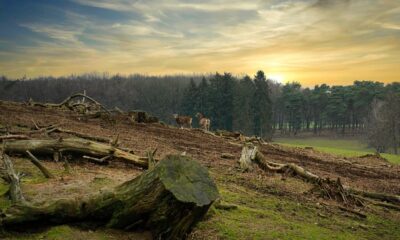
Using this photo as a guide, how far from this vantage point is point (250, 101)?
80.2 metres

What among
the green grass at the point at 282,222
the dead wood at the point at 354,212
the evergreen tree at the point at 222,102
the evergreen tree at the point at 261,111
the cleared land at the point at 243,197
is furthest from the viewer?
the evergreen tree at the point at 261,111

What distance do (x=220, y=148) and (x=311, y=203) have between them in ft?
31.5

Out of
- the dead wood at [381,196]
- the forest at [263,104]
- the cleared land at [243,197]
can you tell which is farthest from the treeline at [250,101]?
the dead wood at [381,196]

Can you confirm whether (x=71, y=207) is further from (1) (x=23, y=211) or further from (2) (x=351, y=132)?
(2) (x=351, y=132)

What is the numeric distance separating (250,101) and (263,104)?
9.61 feet

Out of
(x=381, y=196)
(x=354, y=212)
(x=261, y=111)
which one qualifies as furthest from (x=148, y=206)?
(x=261, y=111)

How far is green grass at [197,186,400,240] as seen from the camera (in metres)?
7.93

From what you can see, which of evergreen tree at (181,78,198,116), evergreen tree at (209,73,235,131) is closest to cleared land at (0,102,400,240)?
evergreen tree at (209,73,235,131)

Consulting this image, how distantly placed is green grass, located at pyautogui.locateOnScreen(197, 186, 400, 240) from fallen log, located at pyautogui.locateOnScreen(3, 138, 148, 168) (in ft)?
11.3

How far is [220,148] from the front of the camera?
68.0 feet

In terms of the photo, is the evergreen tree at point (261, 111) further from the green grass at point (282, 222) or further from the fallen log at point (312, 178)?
the green grass at point (282, 222)

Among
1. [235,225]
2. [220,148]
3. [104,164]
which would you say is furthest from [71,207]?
[220,148]

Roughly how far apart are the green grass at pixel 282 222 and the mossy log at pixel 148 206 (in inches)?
46.8

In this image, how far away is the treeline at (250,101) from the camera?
7912 centimetres
